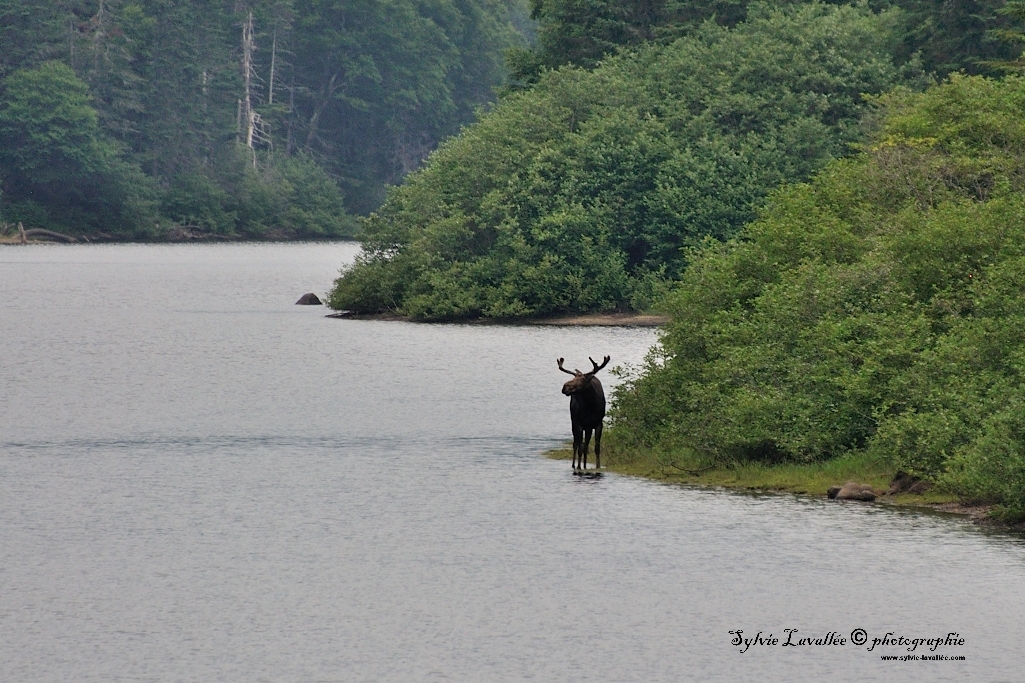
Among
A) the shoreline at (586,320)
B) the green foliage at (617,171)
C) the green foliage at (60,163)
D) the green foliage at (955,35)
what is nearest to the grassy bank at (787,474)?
the shoreline at (586,320)

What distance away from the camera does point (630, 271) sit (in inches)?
2564

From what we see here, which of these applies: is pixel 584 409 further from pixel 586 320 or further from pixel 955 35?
pixel 955 35

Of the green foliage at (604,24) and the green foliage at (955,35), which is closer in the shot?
the green foliage at (955,35)

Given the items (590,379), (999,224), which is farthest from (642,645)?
(999,224)

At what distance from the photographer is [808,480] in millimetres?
24359

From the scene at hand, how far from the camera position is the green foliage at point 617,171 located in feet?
206

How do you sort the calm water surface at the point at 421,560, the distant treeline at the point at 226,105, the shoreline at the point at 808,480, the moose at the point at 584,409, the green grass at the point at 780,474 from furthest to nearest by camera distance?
1. the distant treeline at the point at 226,105
2. the moose at the point at 584,409
3. the green grass at the point at 780,474
4. the shoreline at the point at 808,480
5. the calm water surface at the point at 421,560

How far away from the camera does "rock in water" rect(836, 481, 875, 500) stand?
75.3 ft

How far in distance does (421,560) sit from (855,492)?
670cm

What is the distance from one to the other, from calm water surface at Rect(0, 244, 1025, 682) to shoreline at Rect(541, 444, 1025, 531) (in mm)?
571

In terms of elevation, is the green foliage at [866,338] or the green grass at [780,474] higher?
the green foliage at [866,338]

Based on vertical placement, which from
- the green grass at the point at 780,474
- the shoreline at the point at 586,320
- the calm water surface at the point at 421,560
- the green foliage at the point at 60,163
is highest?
the green foliage at the point at 60,163

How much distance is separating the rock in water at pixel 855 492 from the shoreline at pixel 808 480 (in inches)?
4.9

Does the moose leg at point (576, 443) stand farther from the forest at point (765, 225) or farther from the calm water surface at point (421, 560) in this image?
the forest at point (765, 225)
